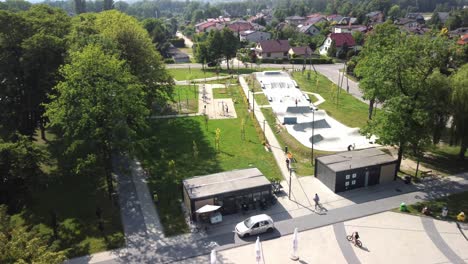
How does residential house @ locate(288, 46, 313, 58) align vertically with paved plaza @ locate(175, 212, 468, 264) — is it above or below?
above

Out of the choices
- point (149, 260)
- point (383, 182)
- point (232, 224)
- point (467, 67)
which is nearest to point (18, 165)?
point (149, 260)

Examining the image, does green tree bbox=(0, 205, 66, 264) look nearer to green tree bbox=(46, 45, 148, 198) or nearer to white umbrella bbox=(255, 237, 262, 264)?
green tree bbox=(46, 45, 148, 198)

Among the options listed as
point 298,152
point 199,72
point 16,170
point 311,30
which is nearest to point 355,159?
point 298,152

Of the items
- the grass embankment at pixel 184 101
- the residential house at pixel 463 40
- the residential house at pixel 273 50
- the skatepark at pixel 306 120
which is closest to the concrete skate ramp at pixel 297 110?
the skatepark at pixel 306 120

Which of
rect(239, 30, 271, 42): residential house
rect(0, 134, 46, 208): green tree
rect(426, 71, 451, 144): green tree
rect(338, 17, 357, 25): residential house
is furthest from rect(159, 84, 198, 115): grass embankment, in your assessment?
rect(338, 17, 357, 25): residential house

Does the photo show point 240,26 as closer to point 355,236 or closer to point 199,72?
point 199,72

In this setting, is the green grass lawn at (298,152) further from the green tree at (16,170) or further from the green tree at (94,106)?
the green tree at (16,170)
